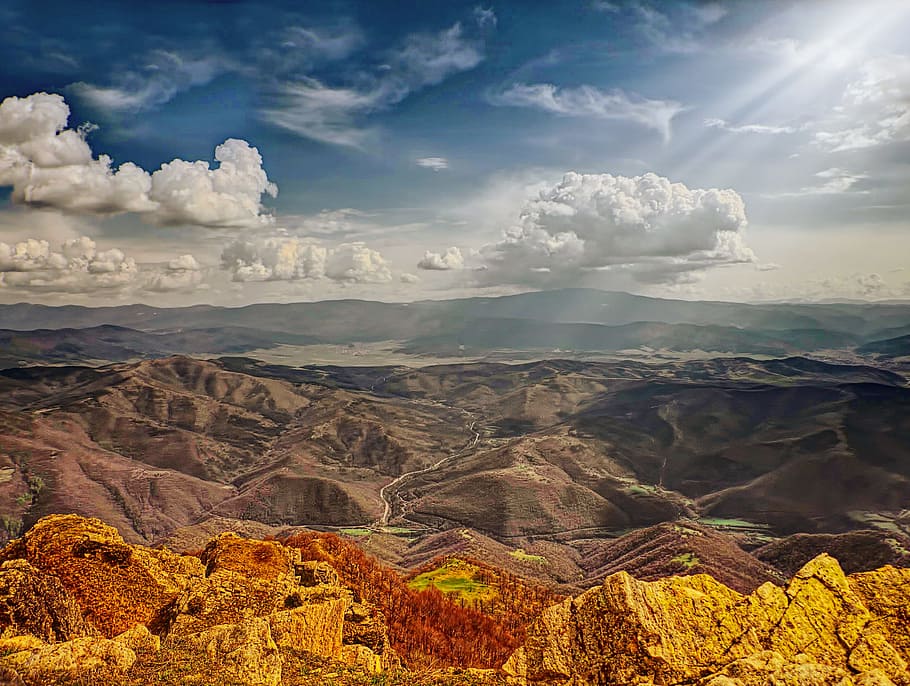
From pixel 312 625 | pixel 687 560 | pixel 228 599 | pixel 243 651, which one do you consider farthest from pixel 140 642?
pixel 687 560

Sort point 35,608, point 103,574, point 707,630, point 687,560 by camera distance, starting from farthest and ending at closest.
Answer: point 687,560 < point 103,574 < point 35,608 < point 707,630

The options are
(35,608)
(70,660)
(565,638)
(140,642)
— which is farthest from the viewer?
(35,608)

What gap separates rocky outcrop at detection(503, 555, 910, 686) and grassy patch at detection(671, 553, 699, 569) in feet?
427

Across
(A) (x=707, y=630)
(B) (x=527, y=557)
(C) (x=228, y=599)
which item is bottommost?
(B) (x=527, y=557)

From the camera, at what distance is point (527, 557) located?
17862 centimetres

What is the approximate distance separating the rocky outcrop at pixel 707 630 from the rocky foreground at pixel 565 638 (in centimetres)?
7

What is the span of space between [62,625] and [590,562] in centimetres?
16682

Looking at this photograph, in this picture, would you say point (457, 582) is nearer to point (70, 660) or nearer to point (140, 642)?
point (140, 642)

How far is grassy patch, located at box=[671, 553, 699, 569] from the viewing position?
150 metres

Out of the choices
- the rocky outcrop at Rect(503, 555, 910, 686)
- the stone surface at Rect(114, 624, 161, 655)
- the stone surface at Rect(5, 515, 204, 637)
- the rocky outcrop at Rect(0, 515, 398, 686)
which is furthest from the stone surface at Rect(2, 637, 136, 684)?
the rocky outcrop at Rect(503, 555, 910, 686)

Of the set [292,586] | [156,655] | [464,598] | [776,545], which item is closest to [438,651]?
[292,586]

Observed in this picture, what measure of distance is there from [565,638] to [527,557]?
517 feet

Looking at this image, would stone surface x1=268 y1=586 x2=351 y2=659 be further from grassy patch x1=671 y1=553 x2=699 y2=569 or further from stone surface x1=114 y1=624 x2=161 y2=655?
grassy patch x1=671 y1=553 x2=699 y2=569

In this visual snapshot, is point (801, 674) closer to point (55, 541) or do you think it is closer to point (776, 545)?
point (55, 541)
